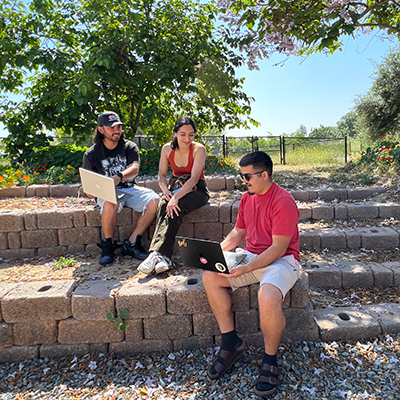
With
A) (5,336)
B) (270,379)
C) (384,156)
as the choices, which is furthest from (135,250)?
(384,156)

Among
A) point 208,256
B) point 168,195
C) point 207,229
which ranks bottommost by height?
point 207,229

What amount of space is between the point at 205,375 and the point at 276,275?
811 mm

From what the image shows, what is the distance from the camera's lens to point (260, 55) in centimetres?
632

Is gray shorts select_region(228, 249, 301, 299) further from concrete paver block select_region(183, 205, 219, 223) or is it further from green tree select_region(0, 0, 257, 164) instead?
green tree select_region(0, 0, 257, 164)

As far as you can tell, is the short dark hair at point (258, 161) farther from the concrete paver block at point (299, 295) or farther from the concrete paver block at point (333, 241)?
the concrete paver block at point (333, 241)

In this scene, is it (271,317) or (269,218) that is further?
(269,218)

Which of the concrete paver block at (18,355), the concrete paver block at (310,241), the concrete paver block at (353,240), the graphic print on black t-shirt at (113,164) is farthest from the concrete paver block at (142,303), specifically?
the concrete paver block at (353,240)

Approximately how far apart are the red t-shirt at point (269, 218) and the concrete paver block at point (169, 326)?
0.74 m

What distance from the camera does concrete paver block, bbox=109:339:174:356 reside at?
2498 millimetres

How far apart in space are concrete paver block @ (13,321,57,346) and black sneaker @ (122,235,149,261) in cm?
101

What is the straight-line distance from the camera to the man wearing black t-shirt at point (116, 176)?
11.0 ft

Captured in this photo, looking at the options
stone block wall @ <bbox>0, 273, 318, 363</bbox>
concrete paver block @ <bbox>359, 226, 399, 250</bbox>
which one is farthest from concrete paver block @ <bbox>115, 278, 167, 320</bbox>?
concrete paver block @ <bbox>359, 226, 399, 250</bbox>

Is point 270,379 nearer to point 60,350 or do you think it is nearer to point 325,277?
point 325,277

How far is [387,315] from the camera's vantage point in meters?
2.50
